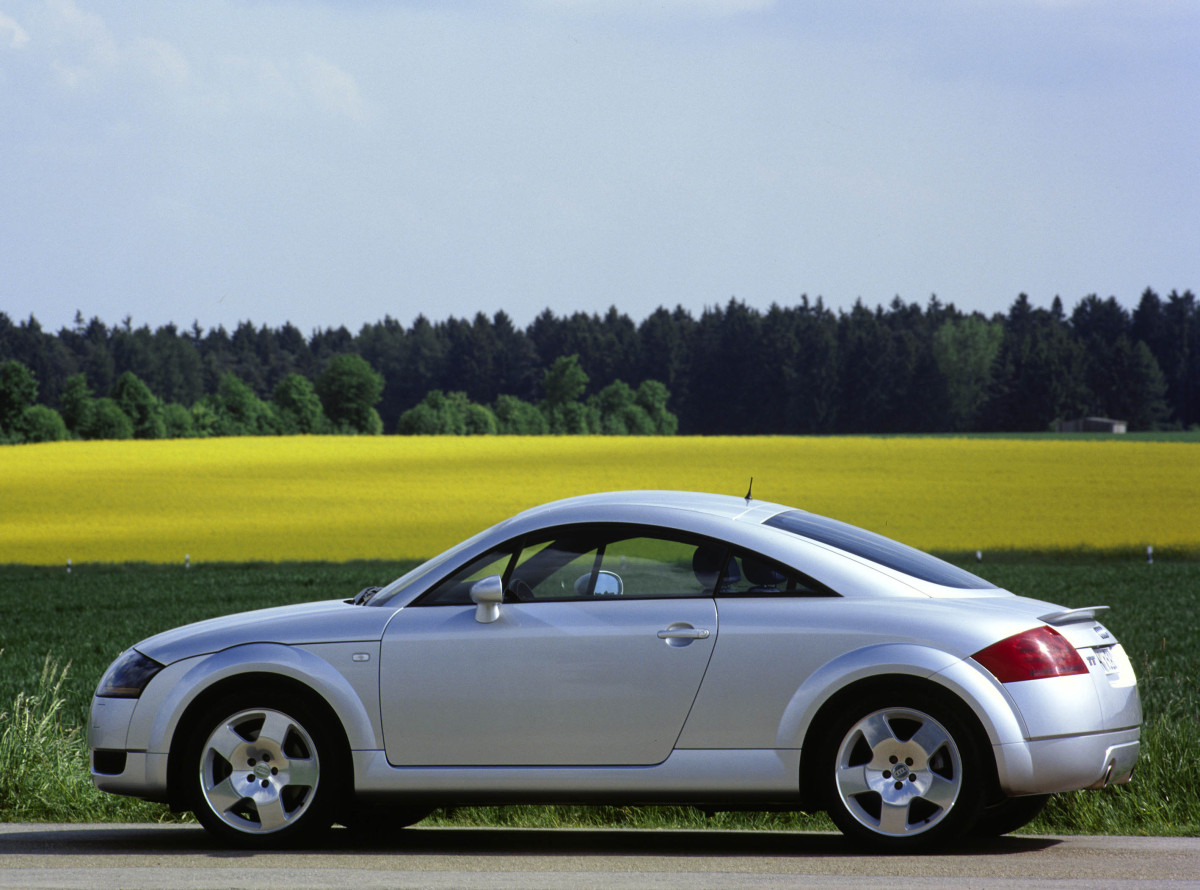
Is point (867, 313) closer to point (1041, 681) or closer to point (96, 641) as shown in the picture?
point (96, 641)

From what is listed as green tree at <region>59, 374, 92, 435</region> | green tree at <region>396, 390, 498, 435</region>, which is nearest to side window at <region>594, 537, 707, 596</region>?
green tree at <region>59, 374, 92, 435</region>

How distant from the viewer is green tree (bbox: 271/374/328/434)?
117 m

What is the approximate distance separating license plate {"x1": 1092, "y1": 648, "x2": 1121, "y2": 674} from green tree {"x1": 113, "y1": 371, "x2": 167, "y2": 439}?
359ft

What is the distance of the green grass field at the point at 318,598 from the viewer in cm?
781

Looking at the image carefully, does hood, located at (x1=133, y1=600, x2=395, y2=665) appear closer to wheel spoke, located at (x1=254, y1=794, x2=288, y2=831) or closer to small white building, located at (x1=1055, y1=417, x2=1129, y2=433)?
wheel spoke, located at (x1=254, y1=794, x2=288, y2=831)

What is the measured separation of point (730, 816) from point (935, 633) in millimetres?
2445

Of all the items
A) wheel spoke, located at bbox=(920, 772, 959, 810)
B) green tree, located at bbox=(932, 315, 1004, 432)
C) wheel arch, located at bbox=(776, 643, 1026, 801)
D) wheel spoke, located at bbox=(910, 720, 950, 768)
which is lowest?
wheel spoke, located at bbox=(920, 772, 959, 810)

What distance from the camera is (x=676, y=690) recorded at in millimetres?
6305

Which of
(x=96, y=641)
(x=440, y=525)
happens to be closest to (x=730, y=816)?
(x=96, y=641)

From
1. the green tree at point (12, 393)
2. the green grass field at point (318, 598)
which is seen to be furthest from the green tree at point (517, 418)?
the green grass field at point (318, 598)

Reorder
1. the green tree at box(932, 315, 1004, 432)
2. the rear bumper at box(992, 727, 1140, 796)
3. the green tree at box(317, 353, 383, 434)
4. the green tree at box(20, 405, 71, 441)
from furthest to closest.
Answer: the green tree at box(932, 315, 1004, 432) < the green tree at box(317, 353, 383, 434) < the green tree at box(20, 405, 71, 441) < the rear bumper at box(992, 727, 1140, 796)

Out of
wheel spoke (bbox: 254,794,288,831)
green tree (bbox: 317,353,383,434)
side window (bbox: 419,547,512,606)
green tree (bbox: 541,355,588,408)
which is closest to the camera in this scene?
wheel spoke (bbox: 254,794,288,831)

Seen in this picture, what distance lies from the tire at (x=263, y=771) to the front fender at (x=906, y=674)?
1957mm

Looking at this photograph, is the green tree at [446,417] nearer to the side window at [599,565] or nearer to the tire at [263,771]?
the tire at [263,771]
